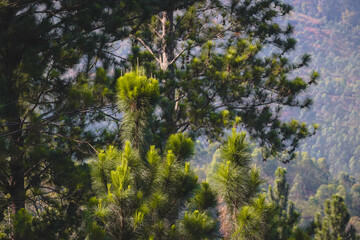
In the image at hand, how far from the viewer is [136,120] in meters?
3.21

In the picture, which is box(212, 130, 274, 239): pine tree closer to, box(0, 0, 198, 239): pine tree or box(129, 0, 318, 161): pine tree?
box(0, 0, 198, 239): pine tree

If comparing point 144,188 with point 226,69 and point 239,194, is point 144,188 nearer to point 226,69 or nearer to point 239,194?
point 239,194

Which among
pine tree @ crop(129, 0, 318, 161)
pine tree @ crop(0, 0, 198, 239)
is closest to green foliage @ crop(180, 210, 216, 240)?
pine tree @ crop(0, 0, 198, 239)

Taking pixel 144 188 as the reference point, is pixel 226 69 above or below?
above

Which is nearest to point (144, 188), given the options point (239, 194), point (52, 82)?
point (239, 194)

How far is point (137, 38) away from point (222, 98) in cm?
247

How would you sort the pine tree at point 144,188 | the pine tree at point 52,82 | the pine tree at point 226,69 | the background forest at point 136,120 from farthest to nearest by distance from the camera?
the pine tree at point 226,69, the pine tree at point 52,82, the background forest at point 136,120, the pine tree at point 144,188

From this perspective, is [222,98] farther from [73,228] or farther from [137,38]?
[73,228]

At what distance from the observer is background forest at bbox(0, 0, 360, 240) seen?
3004mm

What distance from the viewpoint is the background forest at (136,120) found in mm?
3004

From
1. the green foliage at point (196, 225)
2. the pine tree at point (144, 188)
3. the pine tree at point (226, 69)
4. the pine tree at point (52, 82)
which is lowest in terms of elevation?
the green foliage at point (196, 225)

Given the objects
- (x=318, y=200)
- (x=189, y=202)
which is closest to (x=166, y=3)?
(x=189, y=202)

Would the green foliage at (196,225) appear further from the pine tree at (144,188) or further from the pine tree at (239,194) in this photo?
the pine tree at (239,194)

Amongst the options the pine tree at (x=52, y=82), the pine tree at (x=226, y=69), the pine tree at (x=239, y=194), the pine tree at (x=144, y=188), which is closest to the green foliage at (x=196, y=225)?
the pine tree at (x=144, y=188)
